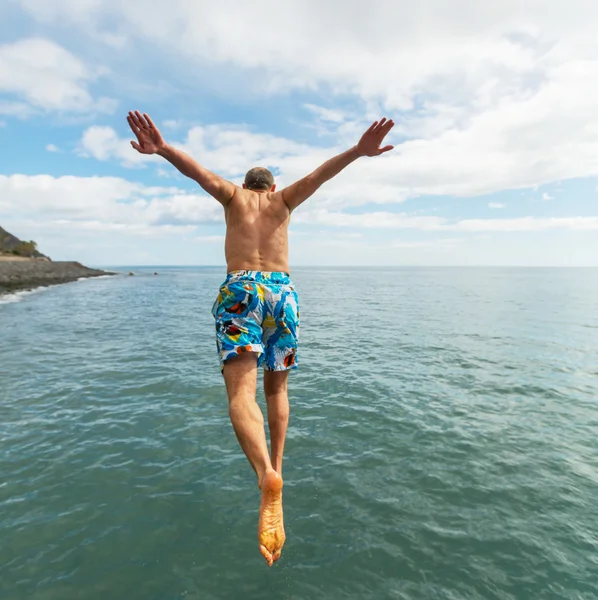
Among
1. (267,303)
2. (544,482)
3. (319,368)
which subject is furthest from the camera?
(319,368)

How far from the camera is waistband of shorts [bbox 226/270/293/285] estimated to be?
4559mm

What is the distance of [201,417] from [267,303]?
719 centimetres

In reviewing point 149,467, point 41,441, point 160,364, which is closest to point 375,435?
point 149,467

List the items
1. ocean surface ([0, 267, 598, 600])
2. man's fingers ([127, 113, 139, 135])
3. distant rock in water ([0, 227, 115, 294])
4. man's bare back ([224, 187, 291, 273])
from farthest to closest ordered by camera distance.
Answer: distant rock in water ([0, 227, 115, 294])
ocean surface ([0, 267, 598, 600])
man's bare back ([224, 187, 291, 273])
man's fingers ([127, 113, 139, 135])

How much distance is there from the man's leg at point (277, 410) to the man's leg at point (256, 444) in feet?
1.91

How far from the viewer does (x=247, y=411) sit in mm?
4148

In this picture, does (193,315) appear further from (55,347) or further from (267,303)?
(267,303)

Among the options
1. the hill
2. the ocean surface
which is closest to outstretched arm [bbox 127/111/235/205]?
the ocean surface

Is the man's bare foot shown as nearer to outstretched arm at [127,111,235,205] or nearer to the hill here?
outstretched arm at [127,111,235,205]

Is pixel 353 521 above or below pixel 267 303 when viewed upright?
below

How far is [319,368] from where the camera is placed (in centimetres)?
1580

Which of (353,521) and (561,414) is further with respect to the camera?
(561,414)

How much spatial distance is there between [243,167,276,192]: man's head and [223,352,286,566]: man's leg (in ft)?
7.49

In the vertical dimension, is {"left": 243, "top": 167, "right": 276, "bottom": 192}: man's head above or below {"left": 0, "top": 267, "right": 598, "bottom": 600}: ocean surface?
above
